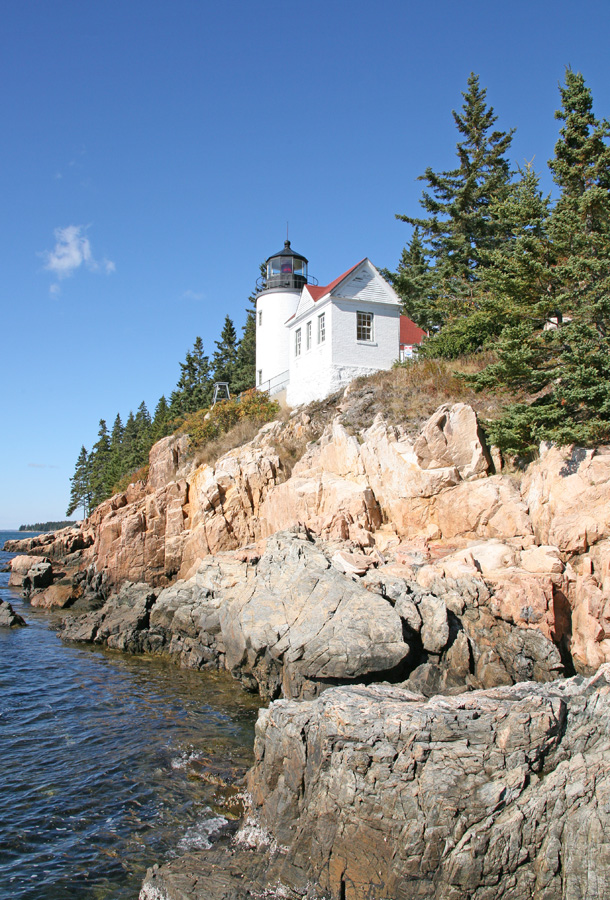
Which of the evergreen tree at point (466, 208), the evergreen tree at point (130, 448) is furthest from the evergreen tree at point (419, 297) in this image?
the evergreen tree at point (130, 448)

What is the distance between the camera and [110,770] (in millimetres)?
10711

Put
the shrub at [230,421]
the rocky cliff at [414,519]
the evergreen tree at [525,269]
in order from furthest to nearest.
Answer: the shrub at [230,421]
the evergreen tree at [525,269]
the rocky cliff at [414,519]

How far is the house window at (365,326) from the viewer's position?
2764 cm

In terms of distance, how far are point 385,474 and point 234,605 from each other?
6.27 m

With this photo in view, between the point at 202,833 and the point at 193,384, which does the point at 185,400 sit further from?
the point at 202,833

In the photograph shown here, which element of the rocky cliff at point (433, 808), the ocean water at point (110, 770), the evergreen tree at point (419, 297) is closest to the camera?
the rocky cliff at point (433, 808)

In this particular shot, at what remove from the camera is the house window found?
27.6 metres

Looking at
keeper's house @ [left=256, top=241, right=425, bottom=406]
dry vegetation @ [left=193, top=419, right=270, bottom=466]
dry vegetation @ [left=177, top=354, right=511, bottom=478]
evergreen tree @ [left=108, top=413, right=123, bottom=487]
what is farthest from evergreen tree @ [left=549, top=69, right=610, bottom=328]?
evergreen tree @ [left=108, top=413, right=123, bottom=487]

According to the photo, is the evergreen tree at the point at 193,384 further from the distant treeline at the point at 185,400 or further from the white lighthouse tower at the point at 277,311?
the white lighthouse tower at the point at 277,311

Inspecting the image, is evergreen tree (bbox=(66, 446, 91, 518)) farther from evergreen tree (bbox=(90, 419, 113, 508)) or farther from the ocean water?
the ocean water

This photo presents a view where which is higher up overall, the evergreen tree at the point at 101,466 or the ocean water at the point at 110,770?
the evergreen tree at the point at 101,466

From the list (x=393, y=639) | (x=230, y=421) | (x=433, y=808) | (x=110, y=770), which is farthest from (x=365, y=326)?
(x=433, y=808)

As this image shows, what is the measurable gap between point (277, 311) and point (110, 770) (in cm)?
3063

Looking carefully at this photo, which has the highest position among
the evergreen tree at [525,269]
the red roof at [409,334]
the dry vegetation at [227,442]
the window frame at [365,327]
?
the red roof at [409,334]
